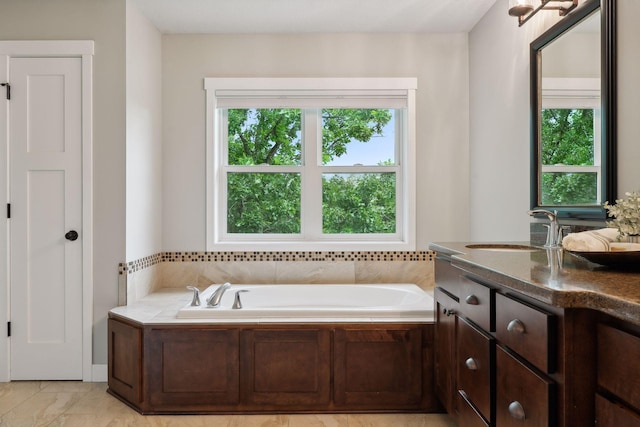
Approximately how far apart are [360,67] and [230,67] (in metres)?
0.97

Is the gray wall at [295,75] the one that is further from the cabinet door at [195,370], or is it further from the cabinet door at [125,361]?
the cabinet door at [195,370]

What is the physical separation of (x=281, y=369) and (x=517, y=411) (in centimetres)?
138

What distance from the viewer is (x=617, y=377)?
38.4 inches

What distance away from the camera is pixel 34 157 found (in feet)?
9.55

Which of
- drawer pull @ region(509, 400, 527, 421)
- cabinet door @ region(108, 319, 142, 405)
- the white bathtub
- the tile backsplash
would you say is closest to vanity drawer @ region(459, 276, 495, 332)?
drawer pull @ region(509, 400, 527, 421)

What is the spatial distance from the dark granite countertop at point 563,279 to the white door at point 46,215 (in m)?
2.36

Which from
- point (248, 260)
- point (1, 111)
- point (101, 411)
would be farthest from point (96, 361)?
point (1, 111)

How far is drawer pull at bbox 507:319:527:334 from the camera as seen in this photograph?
132 cm

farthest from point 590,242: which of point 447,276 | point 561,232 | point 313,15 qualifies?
point 313,15

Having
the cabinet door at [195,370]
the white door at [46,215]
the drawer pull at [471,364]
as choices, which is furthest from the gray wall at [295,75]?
the drawer pull at [471,364]

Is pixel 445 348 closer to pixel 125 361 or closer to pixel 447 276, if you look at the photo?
pixel 447 276

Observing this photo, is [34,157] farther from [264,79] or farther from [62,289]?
[264,79]

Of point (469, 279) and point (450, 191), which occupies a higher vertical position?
point (450, 191)

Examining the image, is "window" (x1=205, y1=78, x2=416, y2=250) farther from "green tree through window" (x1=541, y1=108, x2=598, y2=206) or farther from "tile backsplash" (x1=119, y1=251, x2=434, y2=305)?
"green tree through window" (x1=541, y1=108, x2=598, y2=206)
